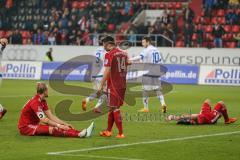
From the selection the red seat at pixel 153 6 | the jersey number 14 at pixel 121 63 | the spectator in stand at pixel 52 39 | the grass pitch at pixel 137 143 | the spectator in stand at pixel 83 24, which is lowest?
the grass pitch at pixel 137 143

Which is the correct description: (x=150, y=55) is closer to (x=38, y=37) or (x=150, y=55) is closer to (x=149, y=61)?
(x=149, y=61)

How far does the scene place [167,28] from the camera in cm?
4409

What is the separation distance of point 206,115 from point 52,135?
14.7 ft

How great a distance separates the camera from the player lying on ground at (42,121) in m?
14.6

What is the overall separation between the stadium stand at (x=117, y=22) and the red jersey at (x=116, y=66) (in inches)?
1115

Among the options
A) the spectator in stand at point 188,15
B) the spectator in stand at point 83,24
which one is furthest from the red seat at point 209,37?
the spectator in stand at point 83,24

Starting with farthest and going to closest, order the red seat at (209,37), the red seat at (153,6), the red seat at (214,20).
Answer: the red seat at (153,6) < the red seat at (214,20) < the red seat at (209,37)

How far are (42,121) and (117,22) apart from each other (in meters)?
33.1

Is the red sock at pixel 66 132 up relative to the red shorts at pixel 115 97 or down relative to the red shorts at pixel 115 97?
down

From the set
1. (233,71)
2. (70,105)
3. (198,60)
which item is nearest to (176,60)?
(198,60)

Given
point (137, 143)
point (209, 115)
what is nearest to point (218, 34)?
point (209, 115)

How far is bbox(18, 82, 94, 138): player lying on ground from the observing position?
14.6 metres

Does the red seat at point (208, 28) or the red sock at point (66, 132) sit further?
the red seat at point (208, 28)

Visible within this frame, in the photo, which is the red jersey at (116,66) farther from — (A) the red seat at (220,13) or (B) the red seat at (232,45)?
(A) the red seat at (220,13)
